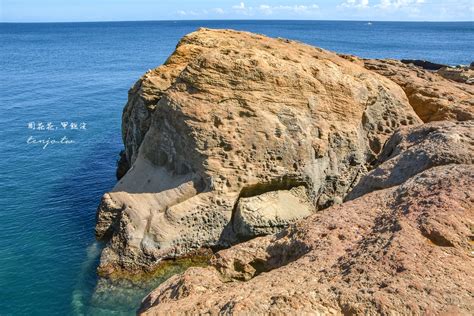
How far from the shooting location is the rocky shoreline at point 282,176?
7.09 m

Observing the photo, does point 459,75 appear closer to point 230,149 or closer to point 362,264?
point 230,149

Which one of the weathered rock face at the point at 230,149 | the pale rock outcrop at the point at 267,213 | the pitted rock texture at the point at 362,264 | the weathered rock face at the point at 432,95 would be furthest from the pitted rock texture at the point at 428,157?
the weathered rock face at the point at 432,95

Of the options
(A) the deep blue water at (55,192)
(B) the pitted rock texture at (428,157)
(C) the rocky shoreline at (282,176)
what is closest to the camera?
(C) the rocky shoreline at (282,176)

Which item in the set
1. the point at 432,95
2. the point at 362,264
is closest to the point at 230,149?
the point at 362,264

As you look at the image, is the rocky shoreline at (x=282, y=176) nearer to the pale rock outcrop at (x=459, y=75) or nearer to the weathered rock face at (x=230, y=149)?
the weathered rock face at (x=230, y=149)

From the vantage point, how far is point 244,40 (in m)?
19.8

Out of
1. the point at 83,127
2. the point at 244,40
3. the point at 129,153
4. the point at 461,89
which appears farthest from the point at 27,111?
the point at 461,89

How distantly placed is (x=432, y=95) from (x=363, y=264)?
16.2m

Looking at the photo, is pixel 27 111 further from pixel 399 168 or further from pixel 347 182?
pixel 399 168

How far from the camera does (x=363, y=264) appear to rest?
22.1ft

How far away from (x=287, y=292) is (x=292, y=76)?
479 inches

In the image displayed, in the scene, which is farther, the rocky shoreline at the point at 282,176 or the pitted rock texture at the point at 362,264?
the rocky shoreline at the point at 282,176

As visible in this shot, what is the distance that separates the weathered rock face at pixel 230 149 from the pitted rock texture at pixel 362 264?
7.54m

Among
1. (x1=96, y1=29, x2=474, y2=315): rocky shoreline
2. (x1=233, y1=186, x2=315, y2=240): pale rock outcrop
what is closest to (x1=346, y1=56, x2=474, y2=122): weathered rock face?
(x1=96, y1=29, x2=474, y2=315): rocky shoreline
